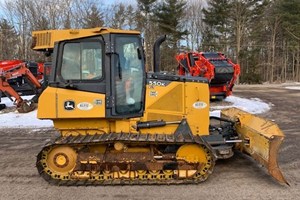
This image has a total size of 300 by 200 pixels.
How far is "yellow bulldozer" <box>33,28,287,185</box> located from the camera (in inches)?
227

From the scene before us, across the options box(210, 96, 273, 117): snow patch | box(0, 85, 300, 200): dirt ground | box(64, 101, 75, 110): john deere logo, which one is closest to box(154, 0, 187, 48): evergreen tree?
box(210, 96, 273, 117): snow patch

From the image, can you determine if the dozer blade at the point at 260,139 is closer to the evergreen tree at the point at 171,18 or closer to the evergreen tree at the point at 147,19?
the evergreen tree at the point at 171,18

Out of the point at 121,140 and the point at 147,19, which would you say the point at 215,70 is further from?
the point at 147,19

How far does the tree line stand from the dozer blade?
31030 mm

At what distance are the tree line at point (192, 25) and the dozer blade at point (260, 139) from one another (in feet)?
102

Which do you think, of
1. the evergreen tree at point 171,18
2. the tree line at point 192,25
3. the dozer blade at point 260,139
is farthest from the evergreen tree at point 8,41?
the dozer blade at point 260,139

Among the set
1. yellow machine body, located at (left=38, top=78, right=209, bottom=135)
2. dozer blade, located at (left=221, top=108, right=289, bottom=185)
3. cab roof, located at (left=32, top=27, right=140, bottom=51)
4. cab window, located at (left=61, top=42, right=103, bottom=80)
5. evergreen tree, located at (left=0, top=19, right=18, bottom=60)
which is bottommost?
dozer blade, located at (left=221, top=108, right=289, bottom=185)

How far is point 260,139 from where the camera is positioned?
598cm

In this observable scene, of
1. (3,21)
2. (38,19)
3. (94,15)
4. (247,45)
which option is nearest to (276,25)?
(247,45)

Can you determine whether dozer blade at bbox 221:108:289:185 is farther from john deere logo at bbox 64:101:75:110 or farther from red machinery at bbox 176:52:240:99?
red machinery at bbox 176:52:240:99

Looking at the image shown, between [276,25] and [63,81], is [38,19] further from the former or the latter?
[63,81]

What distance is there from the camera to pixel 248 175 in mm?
6191

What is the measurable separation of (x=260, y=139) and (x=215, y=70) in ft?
31.5

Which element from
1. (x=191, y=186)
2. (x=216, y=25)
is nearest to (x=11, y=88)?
(x=191, y=186)
